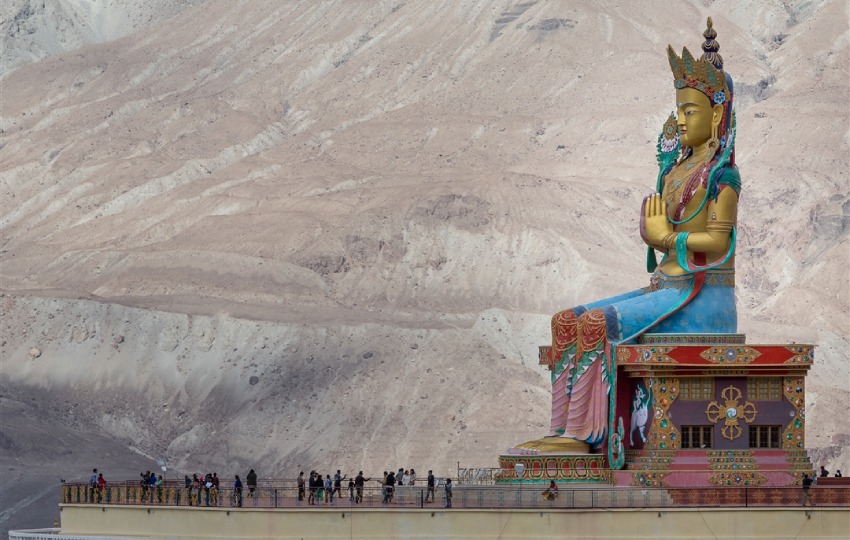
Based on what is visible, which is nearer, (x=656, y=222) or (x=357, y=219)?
(x=656, y=222)

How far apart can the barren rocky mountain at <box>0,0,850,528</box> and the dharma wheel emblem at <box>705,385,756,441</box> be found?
142ft

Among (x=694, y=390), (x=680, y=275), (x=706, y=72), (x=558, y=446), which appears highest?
(x=706, y=72)

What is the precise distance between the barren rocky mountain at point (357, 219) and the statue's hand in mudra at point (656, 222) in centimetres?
4185

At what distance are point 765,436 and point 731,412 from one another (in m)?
0.75

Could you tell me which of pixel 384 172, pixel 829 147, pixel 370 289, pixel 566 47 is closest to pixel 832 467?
pixel 370 289

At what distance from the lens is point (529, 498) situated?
3256 centimetres

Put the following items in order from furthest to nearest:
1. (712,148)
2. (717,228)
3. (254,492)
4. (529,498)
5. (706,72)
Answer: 1. (706,72)
2. (712,148)
3. (717,228)
4. (254,492)
5. (529,498)

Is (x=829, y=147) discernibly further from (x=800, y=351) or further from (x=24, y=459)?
(x=800, y=351)

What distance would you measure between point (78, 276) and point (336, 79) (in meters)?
42.4

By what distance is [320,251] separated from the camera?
113312mm

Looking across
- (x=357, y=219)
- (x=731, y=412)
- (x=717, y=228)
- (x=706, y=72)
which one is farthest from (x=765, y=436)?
(x=357, y=219)

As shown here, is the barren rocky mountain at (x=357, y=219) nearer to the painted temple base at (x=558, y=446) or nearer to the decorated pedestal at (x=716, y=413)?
the painted temple base at (x=558, y=446)

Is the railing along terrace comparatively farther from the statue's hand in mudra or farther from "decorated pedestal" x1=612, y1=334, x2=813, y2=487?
the statue's hand in mudra

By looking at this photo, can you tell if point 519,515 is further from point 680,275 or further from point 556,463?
point 680,275
